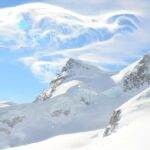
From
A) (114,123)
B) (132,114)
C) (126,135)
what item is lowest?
(126,135)

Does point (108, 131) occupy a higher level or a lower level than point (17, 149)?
lower

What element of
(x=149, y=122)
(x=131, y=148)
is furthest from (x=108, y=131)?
(x=131, y=148)

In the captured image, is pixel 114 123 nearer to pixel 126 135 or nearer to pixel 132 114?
pixel 132 114

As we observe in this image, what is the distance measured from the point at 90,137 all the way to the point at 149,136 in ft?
247

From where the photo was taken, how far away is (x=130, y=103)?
A: 132 meters

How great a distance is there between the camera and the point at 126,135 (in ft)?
312

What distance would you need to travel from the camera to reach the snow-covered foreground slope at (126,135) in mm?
87831

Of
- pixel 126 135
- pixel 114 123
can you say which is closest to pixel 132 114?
pixel 114 123

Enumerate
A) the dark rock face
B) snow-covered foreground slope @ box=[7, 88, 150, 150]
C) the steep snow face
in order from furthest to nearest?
the dark rock face < the steep snow face < snow-covered foreground slope @ box=[7, 88, 150, 150]

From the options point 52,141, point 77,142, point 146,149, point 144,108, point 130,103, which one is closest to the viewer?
point 146,149

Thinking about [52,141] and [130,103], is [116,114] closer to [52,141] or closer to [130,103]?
[130,103]

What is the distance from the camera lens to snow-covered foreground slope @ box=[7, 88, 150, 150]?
87831 millimetres

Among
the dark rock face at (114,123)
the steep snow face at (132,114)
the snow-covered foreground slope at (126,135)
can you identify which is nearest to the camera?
the snow-covered foreground slope at (126,135)

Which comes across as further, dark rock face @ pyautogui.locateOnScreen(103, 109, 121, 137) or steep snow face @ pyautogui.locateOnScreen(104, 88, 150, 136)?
dark rock face @ pyautogui.locateOnScreen(103, 109, 121, 137)
